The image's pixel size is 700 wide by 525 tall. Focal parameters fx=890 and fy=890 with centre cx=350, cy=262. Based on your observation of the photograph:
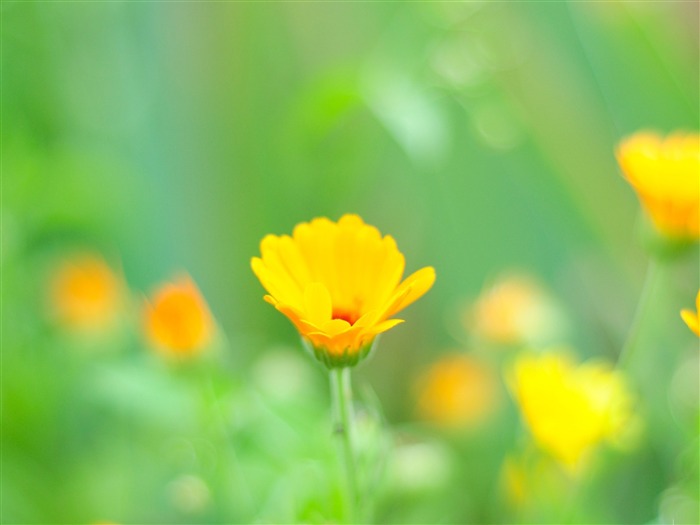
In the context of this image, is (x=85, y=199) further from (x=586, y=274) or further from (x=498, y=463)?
(x=586, y=274)

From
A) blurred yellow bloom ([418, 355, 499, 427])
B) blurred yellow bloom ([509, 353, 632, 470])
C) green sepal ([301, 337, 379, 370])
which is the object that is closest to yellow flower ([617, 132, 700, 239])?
blurred yellow bloom ([509, 353, 632, 470])

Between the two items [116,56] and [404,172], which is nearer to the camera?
[116,56]

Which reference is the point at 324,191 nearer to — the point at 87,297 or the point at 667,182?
the point at 87,297

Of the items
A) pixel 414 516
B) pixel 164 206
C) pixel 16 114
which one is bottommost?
pixel 414 516

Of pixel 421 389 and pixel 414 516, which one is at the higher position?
pixel 421 389

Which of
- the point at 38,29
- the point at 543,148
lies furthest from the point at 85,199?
the point at 543,148

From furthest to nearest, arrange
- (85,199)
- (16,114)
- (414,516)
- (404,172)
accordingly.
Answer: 1. (404,172)
2. (16,114)
3. (85,199)
4. (414,516)

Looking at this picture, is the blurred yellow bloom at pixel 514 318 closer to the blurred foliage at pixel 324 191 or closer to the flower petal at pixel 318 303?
the blurred foliage at pixel 324 191

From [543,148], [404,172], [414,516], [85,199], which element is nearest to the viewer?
[414,516]

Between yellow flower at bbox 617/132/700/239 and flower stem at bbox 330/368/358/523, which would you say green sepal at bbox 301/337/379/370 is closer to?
flower stem at bbox 330/368/358/523
